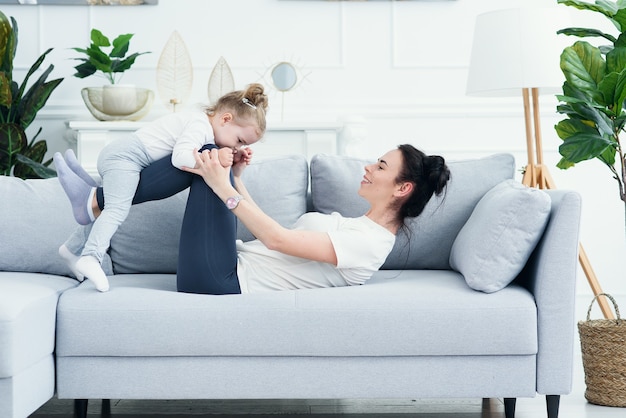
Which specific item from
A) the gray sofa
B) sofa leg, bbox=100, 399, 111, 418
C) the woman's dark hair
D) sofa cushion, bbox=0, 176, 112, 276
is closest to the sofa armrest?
the gray sofa

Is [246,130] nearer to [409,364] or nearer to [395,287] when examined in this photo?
[395,287]

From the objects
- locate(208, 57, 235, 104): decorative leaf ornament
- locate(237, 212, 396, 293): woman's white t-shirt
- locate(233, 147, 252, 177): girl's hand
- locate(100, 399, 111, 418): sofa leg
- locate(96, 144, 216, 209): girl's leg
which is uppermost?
locate(208, 57, 235, 104): decorative leaf ornament

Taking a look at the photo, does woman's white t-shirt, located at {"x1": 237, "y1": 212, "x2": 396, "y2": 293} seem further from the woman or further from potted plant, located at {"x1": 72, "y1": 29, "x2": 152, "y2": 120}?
potted plant, located at {"x1": 72, "y1": 29, "x2": 152, "y2": 120}

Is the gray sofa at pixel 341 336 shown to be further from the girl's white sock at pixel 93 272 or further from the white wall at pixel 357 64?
the white wall at pixel 357 64

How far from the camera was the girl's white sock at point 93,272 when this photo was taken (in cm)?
240

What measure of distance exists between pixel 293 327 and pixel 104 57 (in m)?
2.35

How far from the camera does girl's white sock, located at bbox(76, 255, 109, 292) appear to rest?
240 centimetres

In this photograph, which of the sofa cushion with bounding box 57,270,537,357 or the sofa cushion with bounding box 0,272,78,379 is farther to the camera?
the sofa cushion with bounding box 57,270,537,357

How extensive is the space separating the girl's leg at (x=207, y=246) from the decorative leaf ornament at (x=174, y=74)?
196 centimetres

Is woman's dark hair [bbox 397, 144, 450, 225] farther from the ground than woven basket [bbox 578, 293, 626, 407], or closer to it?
farther from the ground

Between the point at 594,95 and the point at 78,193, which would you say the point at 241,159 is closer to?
the point at 78,193

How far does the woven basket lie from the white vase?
252cm

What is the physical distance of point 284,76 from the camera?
Answer: 4312 millimetres

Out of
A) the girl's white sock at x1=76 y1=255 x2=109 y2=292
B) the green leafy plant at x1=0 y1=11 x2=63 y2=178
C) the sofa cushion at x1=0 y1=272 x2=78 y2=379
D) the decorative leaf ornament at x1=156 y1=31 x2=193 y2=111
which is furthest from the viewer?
the decorative leaf ornament at x1=156 y1=31 x2=193 y2=111
